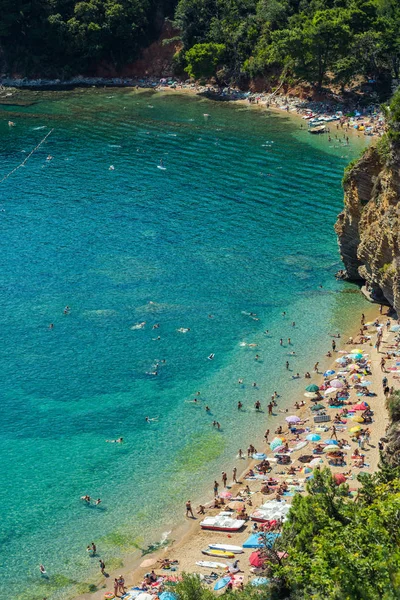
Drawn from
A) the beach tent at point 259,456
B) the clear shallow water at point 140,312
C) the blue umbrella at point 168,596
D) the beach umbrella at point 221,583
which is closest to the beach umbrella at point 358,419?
the clear shallow water at point 140,312

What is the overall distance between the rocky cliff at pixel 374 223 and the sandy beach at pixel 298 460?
180 inches

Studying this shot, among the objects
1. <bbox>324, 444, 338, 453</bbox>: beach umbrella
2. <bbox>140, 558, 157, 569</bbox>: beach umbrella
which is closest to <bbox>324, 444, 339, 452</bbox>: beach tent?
<bbox>324, 444, 338, 453</bbox>: beach umbrella

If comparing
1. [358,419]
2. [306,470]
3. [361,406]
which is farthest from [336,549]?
[361,406]

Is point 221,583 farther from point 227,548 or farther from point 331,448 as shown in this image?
point 331,448

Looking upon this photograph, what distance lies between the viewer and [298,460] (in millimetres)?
51844

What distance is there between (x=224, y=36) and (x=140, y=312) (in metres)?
87.5

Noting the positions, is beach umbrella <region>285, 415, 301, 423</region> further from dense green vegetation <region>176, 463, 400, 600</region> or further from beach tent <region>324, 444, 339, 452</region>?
dense green vegetation <region>176, 463, 400, 600</region>

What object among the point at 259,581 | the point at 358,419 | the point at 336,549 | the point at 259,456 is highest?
the point at 336,549

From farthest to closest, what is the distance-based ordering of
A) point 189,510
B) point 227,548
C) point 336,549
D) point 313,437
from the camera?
1. point 313,437
2. point 189,510
3. point 227,548
4. point 336,549

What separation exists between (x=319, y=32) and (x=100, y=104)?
134 feet

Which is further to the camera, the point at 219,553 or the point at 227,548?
the point at 227,548

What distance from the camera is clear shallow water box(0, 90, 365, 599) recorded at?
49.0 metres

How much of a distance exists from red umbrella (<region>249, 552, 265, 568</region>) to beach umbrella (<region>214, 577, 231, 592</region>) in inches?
63.4

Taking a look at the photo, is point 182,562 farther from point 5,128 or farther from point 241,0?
point 241,0
